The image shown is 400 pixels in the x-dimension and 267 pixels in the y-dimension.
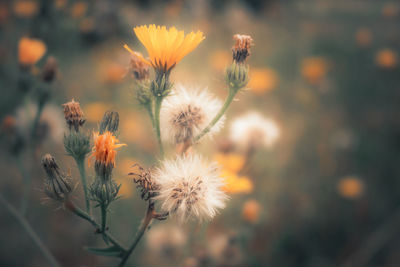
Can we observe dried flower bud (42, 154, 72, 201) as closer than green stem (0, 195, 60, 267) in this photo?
Yes

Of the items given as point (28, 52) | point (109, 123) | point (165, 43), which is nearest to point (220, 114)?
point (165, 43)

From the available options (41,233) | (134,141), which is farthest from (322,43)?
(41,233)

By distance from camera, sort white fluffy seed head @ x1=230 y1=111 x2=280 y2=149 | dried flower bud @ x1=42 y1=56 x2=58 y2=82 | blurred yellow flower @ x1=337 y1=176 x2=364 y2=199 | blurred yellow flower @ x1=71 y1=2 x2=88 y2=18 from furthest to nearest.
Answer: blurred yellow flower @ x1=71 y1=2 x2=88 y2=18
blurred yellow flower @ x1=337 y1=176 x2=364 y2=199
white fluffy seed head @ x1=230 y1=111 x2=280 y2=149
dried flower bud @ x1=42 y1=56 x2=58 y2=82

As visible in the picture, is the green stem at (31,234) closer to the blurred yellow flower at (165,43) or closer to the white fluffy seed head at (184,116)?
the white fluffy seed head at (184,116)

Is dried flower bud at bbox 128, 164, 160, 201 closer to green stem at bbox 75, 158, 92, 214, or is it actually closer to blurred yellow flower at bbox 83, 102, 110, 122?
green stem at bbox 75, 158, 92, 214

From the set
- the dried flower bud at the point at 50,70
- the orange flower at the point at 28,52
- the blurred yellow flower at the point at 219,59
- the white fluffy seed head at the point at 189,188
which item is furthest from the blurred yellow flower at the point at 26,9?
the white fluffy seed head at the point at 189,188

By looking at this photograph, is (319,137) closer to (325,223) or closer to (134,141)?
(325,223)

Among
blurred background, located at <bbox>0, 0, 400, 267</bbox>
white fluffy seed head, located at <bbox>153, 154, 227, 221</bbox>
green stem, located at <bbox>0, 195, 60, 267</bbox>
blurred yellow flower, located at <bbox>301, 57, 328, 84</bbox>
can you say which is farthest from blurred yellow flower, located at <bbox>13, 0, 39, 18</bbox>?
blurred yellow flower, located at <bbox>301, 57, 328, 84</bbox>
